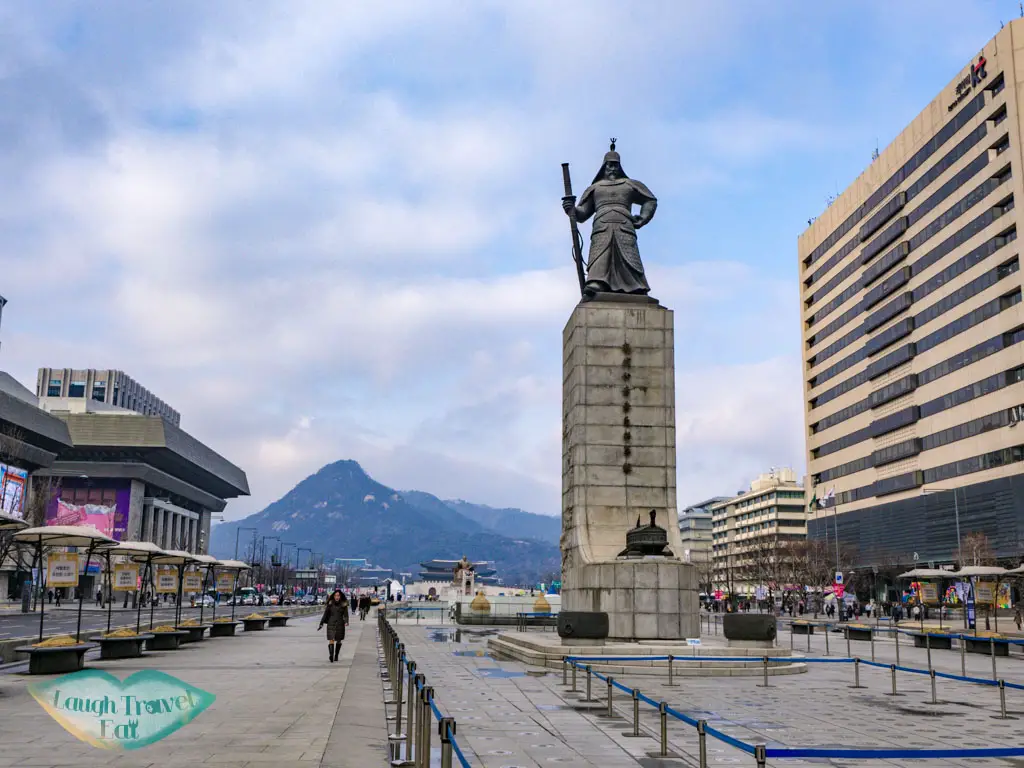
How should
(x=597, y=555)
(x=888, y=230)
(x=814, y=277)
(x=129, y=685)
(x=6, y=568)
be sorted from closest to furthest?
(x=129, y=685) → (x=597, y=555) → (x=6, y=568) → (x=888, y=230) → (x=814, y=277)

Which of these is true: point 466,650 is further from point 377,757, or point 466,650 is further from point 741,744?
point 741,744

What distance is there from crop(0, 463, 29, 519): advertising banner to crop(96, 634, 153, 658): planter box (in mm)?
61972

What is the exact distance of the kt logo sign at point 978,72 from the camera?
245ft

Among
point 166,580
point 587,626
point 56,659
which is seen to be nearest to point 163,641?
point 166,580

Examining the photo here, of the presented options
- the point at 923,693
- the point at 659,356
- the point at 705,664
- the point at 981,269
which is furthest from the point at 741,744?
the point at 981,269

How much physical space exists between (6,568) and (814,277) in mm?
90443

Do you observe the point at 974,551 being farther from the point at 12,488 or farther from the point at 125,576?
the point at 12,488

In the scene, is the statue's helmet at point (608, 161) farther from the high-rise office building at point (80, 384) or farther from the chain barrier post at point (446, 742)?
the high-rise office building at point (80, 384)

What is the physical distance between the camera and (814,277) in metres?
110

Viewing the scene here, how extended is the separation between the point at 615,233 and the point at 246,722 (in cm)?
2287

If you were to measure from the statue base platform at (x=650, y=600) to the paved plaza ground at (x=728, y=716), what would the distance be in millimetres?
3240

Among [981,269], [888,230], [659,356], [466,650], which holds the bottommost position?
[466,650]

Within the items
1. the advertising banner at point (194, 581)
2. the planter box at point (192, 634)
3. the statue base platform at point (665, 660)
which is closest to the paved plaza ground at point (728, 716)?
the statue base platform at point (665, 660)

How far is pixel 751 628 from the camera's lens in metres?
24.7
